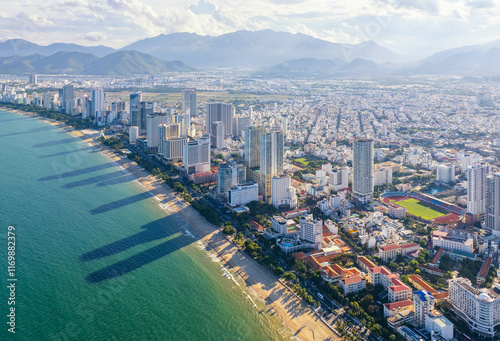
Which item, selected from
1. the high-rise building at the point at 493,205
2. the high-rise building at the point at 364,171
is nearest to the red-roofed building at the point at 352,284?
the high-rise building at the point at 493,205

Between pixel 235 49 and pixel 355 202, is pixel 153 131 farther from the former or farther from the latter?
pixel 235 49

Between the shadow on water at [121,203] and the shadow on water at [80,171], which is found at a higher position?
the shadow on water at [80,171]

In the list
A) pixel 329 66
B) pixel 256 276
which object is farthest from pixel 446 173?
pixel 329 66

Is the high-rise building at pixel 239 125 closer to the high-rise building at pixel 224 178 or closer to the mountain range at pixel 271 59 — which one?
the high-rise building at pixel 224 178

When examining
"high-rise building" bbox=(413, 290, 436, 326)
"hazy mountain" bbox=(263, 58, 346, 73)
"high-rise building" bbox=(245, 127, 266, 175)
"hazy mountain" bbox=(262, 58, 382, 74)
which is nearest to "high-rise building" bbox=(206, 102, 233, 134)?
"high-rise building" bbox=(245, 127, 266, 175)

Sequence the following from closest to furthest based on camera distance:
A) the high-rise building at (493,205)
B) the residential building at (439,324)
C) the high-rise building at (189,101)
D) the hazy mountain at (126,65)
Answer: the residential building at (439,324) < the high-rise building at (493,205) < the high-rise building at (189,101) < the hazy mountain at (126,65)

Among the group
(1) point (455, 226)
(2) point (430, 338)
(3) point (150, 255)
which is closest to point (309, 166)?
(1) point (455, 226)
